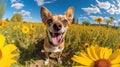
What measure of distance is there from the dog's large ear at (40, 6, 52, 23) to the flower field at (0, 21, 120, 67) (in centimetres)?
17

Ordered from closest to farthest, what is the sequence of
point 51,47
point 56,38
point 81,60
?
point 81,60
point 56,38
point 51,47

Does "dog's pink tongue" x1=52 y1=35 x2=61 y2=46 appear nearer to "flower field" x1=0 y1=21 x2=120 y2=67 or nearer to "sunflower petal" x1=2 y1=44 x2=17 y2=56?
"flower field" x1=0 y1=21 x2=120 y2=67

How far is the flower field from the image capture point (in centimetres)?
167

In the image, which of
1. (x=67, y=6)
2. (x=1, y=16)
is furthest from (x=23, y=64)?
(x=67, y=6)

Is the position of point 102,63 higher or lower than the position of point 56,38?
higher

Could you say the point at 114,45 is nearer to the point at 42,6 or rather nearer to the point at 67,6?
the point at 67,6

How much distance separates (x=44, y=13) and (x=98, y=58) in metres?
0.97

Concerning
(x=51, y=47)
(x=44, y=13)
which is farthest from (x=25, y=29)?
(x=44, y=13)

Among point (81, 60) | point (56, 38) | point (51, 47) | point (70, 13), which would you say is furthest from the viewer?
point (51, 47)

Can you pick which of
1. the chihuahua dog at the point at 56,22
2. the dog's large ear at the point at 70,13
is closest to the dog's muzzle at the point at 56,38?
the chihuahua dog at the point at 56,22

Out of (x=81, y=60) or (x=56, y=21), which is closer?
(x=81, y=60)

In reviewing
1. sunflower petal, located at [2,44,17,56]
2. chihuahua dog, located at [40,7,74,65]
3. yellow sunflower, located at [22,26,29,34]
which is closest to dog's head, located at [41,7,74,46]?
chihuahua dog, located at [40,7,74,65]

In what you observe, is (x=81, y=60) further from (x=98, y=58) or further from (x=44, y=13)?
(x=44, y=13)

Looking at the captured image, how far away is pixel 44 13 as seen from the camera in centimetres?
143
